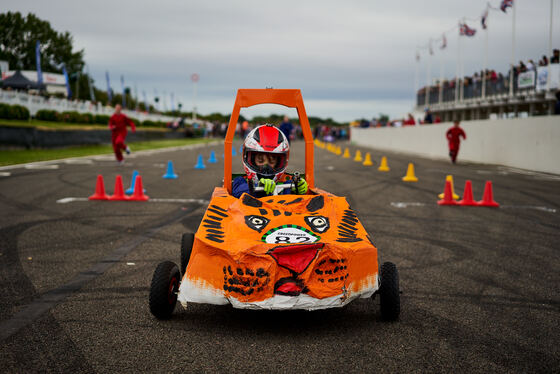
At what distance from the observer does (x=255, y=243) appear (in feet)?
14.4

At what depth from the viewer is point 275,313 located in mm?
4910

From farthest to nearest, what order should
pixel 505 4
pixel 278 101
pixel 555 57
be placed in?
pixel 505 4 → pixel 555 57 → pixel 278 101

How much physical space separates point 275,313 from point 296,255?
30.8 inches

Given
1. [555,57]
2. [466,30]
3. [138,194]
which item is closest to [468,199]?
[138,194]

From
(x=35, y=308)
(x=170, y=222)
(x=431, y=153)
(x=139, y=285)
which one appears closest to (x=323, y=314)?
(x=139, y=285)

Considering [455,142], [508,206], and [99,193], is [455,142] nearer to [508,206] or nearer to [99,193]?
[508,206]

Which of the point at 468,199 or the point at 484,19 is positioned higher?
the point at 484,19

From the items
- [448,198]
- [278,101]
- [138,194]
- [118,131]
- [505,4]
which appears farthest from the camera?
[505,4]

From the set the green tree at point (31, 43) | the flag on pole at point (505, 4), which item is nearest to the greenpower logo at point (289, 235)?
the flag on pole at point (505, 4)

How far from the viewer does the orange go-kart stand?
422cm

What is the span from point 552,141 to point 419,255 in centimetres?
1489

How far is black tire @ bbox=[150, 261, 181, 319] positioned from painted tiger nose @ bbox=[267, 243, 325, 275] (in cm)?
85

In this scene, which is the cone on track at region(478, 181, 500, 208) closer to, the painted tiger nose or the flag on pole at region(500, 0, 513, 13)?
the painted tiger nose

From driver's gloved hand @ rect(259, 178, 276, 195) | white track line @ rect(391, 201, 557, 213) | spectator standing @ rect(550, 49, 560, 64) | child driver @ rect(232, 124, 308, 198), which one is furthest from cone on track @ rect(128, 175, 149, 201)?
spectator standing @ rect(550, 49, 560, 64)
